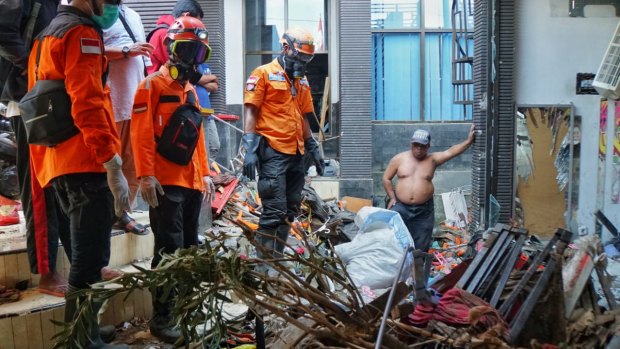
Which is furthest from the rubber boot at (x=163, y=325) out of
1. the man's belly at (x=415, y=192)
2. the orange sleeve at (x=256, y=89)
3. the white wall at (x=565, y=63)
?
the white wall at (x=565, y=63)

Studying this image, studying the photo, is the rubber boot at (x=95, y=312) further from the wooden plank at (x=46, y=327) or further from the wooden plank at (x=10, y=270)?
the wooden plank at (x=10, y=270)

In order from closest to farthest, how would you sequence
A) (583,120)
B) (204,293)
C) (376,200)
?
(204,293), (583,120), (376,200)

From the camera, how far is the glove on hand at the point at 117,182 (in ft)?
9.76

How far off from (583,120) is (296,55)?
11.5 feet

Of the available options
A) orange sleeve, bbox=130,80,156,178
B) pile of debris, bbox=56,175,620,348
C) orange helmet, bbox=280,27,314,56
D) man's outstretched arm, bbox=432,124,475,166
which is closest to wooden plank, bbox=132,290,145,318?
orange sleeve, bbox=130,80,156,178

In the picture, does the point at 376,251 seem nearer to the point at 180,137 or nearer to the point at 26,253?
the point at 180,137

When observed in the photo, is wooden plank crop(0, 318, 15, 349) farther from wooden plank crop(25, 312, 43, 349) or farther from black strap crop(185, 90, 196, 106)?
black strap crop(185, 90, 196, 106)

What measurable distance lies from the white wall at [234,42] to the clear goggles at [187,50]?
793 centimetres

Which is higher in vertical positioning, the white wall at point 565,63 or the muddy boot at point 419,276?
the white wall at point 565,63

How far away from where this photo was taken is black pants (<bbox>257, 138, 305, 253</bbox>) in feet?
16.4

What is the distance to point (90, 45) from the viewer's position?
9.57 feet

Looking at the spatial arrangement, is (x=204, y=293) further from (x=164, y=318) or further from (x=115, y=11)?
(x=115, y=11)

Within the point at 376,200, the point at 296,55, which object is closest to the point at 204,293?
the point at 296,55

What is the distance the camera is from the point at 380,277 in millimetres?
5094
